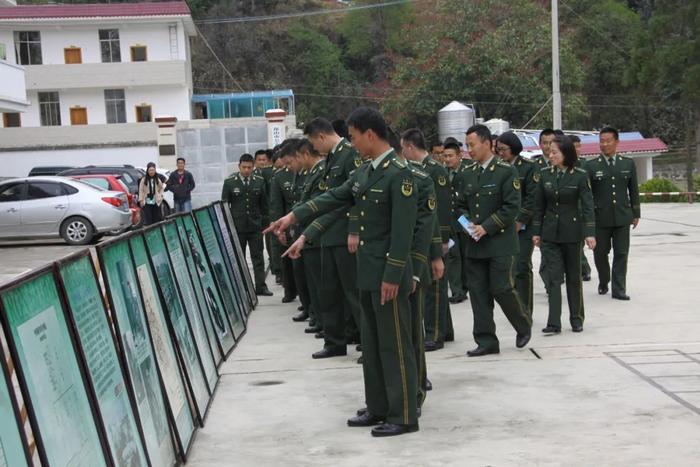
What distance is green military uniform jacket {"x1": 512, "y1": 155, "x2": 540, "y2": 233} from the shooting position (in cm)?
955

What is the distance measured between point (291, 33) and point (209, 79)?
22.4ft

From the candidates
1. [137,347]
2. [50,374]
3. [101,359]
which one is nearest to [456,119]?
[137,347]

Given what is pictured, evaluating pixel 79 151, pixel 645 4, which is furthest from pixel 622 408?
pixel 645 4

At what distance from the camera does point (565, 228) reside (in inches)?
357

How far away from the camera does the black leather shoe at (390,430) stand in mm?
5833

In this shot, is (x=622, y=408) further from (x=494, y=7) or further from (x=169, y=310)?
(x=494, y=7)

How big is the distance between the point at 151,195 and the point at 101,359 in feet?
59.7

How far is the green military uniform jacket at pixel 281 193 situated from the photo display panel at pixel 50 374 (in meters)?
7.37

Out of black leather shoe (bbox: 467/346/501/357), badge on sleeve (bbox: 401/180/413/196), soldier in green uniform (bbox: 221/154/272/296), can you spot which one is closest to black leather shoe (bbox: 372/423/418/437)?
badge on sleeve (bbox: 401/180/413/196)

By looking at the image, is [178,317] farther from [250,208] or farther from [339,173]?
[250,208]

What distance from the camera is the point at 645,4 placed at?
6153 centimetres

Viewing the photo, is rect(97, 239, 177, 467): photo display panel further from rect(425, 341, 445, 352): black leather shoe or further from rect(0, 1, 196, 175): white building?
rect(0, 1, 196, 175): white building

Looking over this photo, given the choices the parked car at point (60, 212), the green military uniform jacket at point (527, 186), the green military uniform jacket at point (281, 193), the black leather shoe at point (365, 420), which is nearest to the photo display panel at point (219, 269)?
the green military uniform jacket at point (281, 193)

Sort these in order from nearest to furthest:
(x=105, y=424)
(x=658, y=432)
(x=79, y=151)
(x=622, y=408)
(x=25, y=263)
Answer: (x=105, y=424) < (x=658, y=432) < (x=622, y=408) < (x=25, y=263) < (x=79, y=151)
